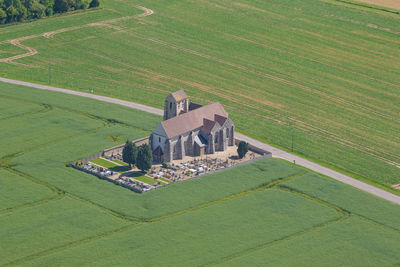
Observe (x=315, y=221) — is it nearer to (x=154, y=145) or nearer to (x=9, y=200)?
(x=154, y=145)

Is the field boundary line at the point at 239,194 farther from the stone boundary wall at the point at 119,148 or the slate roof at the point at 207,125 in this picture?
the stone boundary wall at the point at 119,148

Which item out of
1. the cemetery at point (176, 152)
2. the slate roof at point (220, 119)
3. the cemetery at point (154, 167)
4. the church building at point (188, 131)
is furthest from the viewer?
the slate roof at point (220, 119)

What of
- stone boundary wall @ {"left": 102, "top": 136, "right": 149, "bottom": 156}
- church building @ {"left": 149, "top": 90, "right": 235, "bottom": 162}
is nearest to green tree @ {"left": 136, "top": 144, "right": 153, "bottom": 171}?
church building @ {"left": 149, "top": 90, "right": 235, "bottom": 162}

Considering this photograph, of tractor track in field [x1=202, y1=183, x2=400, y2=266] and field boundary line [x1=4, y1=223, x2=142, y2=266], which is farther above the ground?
tractor track in field [x1=202, y1=183, x2=400, y2=266]

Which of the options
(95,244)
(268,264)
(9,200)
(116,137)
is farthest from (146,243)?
(116,137)

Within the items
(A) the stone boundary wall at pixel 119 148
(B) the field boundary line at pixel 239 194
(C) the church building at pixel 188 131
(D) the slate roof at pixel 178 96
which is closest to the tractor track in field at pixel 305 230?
(B) the field boundary line at pixel 239 194

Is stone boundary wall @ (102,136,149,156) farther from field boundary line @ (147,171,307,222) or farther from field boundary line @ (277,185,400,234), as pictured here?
A: field boundary line @ (277,185,400,234)
